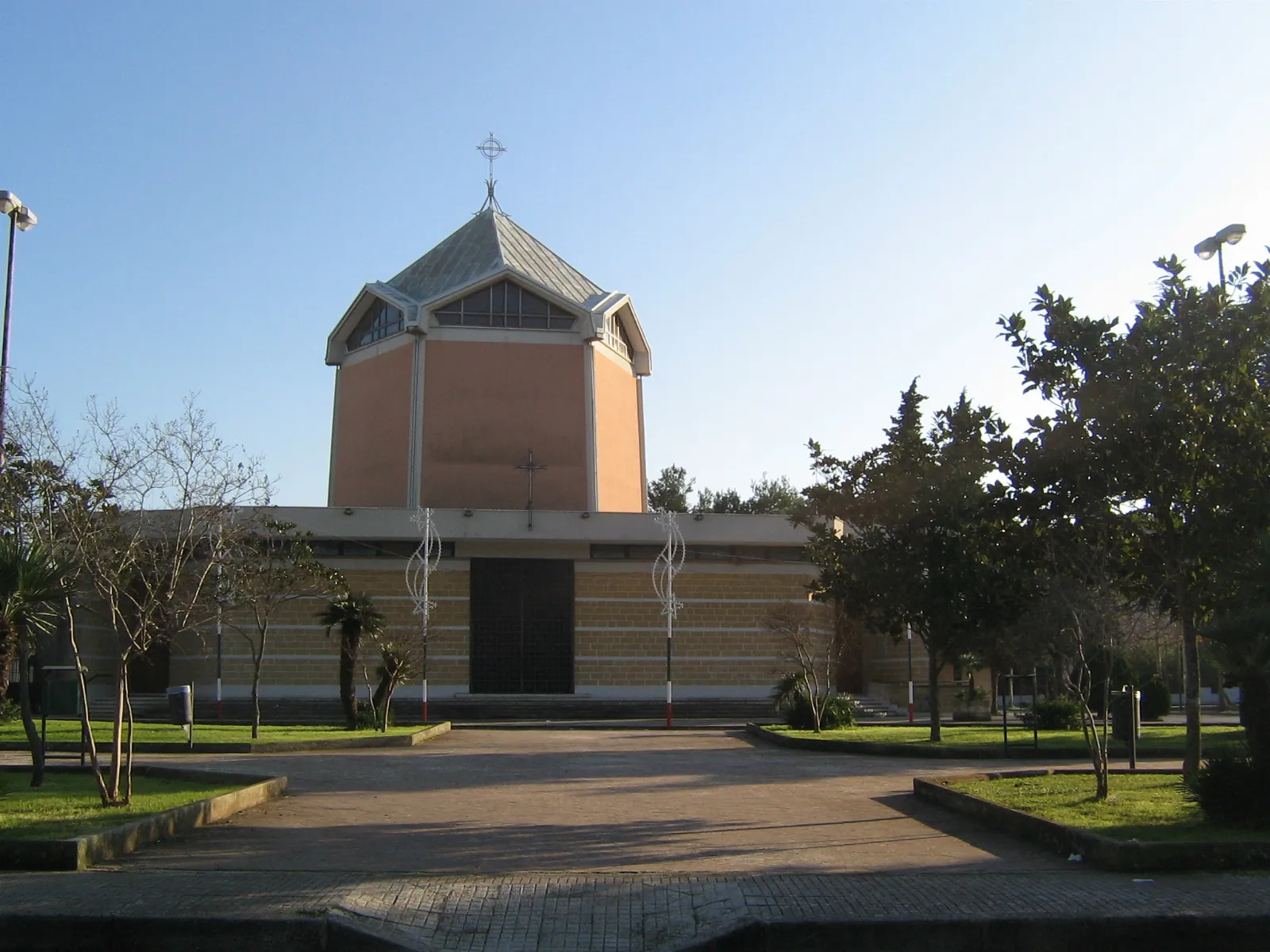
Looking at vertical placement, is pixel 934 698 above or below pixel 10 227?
below

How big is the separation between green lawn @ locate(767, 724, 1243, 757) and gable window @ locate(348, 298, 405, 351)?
20935 millimetres

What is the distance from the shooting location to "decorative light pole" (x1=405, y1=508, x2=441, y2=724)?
31.3m

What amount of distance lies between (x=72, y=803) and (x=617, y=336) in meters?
32.6

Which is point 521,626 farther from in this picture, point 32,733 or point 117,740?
point 117,740

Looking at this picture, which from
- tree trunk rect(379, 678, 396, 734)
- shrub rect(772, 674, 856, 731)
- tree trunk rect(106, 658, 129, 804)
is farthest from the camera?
shrub rect(772, 674, 856, 731)

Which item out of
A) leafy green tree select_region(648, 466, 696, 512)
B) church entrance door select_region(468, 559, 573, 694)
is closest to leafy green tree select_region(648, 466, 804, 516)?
leafy green tree select_region(648, 466, 696, 512)

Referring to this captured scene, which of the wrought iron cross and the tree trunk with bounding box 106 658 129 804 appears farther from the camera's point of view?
the wrought iron cross

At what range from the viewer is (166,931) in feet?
21.7

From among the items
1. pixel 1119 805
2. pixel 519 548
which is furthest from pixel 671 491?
pixel 1119 805

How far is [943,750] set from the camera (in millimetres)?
Answer: 18109

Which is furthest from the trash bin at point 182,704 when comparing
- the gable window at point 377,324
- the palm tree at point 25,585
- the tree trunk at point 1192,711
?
the gable window at point 377,324

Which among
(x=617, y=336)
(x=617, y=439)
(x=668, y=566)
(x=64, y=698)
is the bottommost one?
(x=64, y=698)

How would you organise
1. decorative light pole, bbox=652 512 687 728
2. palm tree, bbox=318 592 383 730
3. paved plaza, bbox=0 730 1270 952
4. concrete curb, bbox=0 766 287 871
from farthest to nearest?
decorative light pole, bbox=652 512 687 728
palm tree, bbox=318 592 383 730
concrete curb, bbox=0 766 287 871
paved plaza, bbox=0 730 1270 952

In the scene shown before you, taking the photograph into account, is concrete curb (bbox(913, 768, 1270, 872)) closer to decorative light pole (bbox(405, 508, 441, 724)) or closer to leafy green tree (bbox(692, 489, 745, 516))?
decorative light pole (bbox(405, 508, 441, 724))
